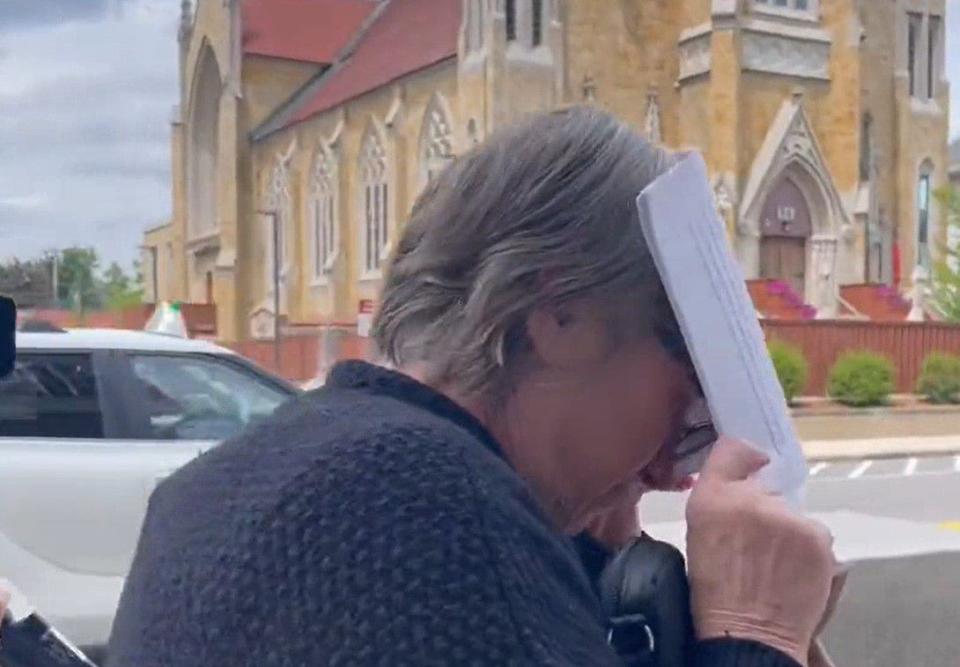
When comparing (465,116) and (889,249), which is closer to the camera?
(465,116)

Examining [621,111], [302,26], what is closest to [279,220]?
[302,26]

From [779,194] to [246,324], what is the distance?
21.0 meters

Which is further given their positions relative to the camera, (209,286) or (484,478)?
(209,286)

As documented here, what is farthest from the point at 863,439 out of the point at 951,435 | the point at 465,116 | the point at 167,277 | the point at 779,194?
the point at 167,277

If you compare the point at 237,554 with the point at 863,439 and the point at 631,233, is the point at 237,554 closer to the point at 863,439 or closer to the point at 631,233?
the point at 631,233

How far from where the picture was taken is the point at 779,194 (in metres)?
35.9

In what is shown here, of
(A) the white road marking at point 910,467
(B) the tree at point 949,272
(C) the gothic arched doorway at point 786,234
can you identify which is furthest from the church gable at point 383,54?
(A) the white road marking at point 910,467

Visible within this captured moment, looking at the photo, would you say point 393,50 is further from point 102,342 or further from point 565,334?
point 565,334

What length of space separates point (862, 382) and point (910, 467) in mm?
6321

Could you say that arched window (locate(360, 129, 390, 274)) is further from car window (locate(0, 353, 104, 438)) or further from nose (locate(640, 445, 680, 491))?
nose (locate(640, 445, 680, 491))

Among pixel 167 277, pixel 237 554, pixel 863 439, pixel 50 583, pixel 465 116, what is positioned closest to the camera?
pixel 237 554

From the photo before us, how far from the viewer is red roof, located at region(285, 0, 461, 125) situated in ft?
132

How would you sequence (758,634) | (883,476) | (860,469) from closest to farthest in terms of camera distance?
(758,634), (883,476), (860,469)

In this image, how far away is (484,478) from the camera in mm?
1056
